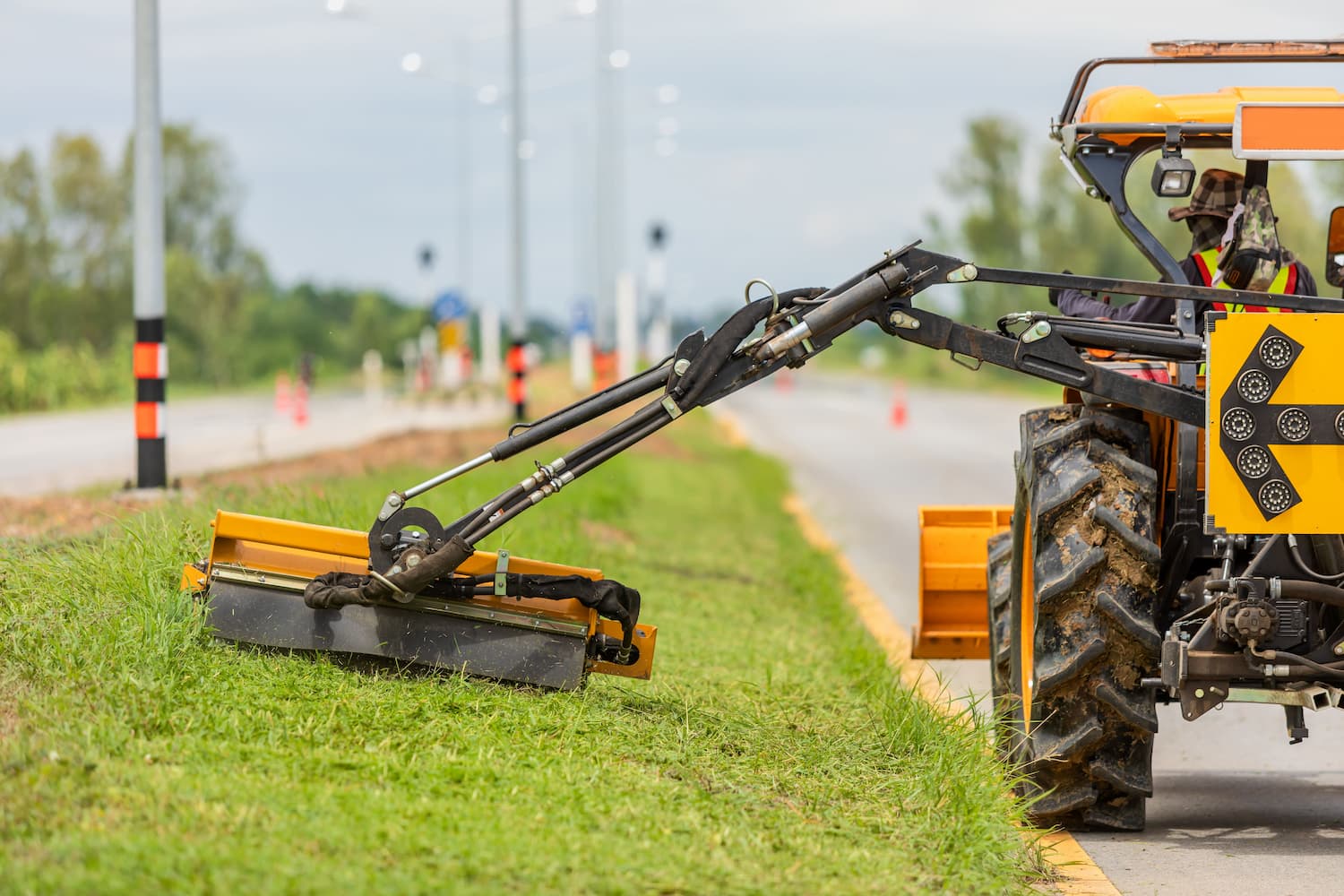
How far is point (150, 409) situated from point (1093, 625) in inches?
344

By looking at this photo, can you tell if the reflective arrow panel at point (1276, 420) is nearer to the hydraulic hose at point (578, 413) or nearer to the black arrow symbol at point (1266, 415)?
the black arrow symbol at point (1266, 415)

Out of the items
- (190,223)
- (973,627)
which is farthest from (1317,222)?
(190,223)

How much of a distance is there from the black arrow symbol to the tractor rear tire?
43cm

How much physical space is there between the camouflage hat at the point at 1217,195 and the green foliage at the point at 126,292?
37.6 metres

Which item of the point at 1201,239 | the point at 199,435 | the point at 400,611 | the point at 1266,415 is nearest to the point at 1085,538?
the point at 1266,415

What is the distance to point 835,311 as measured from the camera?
6520mm

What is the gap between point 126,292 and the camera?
5747cm

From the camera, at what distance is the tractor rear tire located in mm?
6422

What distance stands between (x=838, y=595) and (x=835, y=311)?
6.48 meters

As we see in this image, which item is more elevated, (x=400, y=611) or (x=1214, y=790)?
(x=400, y=611)

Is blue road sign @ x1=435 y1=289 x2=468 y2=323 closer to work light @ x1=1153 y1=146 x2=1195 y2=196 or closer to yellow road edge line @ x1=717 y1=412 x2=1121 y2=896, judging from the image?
yellow road edge line @ x1=717 y1=412 x2=1121 y2=896

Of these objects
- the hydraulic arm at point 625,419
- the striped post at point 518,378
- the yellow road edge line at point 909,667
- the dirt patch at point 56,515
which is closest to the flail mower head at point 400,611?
the hydraulic arm at point 625,419

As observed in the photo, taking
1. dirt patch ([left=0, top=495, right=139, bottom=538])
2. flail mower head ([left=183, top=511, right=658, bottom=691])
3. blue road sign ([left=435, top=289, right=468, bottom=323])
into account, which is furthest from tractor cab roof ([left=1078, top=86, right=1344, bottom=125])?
blue road sign ([left=435, top=289, right=468, bottom=323])

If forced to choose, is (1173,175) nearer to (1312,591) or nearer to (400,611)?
(1312,591)
